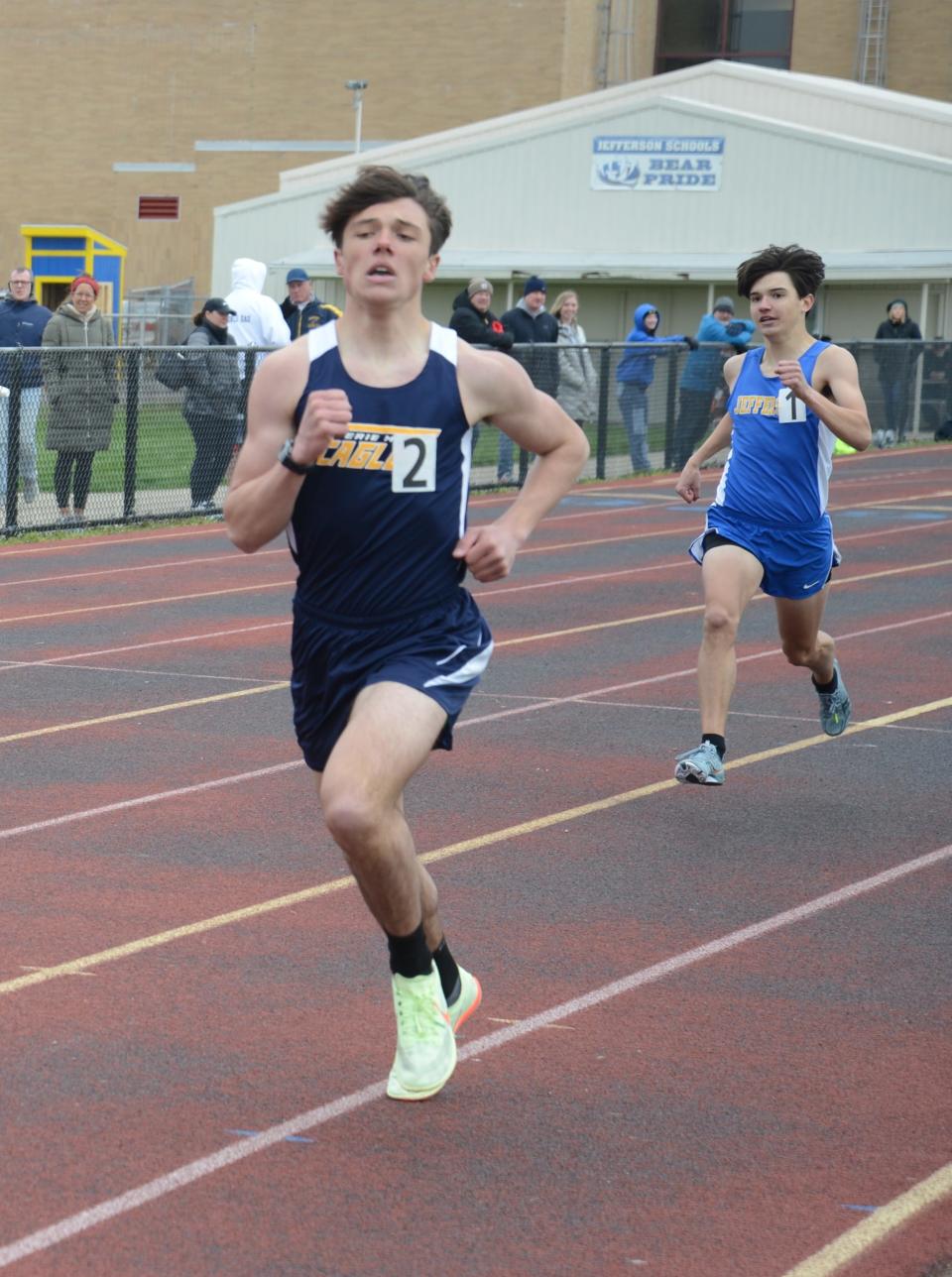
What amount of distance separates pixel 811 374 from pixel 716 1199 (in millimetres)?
4628

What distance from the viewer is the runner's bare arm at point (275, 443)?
4.32 meters

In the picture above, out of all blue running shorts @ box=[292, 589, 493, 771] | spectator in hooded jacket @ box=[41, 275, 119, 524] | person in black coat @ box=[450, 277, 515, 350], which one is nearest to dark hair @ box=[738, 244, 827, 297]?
blue running shorts @ box=[292, 589, 493, 771]

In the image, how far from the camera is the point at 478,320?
1817cm

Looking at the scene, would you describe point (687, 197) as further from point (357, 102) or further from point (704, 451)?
point (704, 451)

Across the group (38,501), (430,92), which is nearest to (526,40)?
(430,92)

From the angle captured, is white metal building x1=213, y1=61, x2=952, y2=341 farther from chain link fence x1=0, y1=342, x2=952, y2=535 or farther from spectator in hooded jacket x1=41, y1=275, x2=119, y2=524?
spectator in hooded jacket x1=41, y1=275, x2=119, y2=524

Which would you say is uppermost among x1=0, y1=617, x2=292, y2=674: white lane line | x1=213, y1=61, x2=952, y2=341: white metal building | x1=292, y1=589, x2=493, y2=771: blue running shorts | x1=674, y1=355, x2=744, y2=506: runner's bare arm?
x1=213, y1=61, x2=952, y2=341: white metal building

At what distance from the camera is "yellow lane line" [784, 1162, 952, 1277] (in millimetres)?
3871

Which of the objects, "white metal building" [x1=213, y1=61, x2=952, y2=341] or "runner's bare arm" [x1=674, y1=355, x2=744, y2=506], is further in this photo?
"white metal building" [x1=213, y1=61, x2=952, y2=341]

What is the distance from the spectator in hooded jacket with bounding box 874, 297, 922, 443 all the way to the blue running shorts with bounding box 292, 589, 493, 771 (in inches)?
868

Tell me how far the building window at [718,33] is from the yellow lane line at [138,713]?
132 feet

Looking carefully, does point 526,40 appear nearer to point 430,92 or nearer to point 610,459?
point 430,92

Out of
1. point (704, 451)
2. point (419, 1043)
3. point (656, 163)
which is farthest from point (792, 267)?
point (656, 163)

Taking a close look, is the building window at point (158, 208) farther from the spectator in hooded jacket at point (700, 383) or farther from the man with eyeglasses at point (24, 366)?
the man with eyeglasses at point (24, 366)
